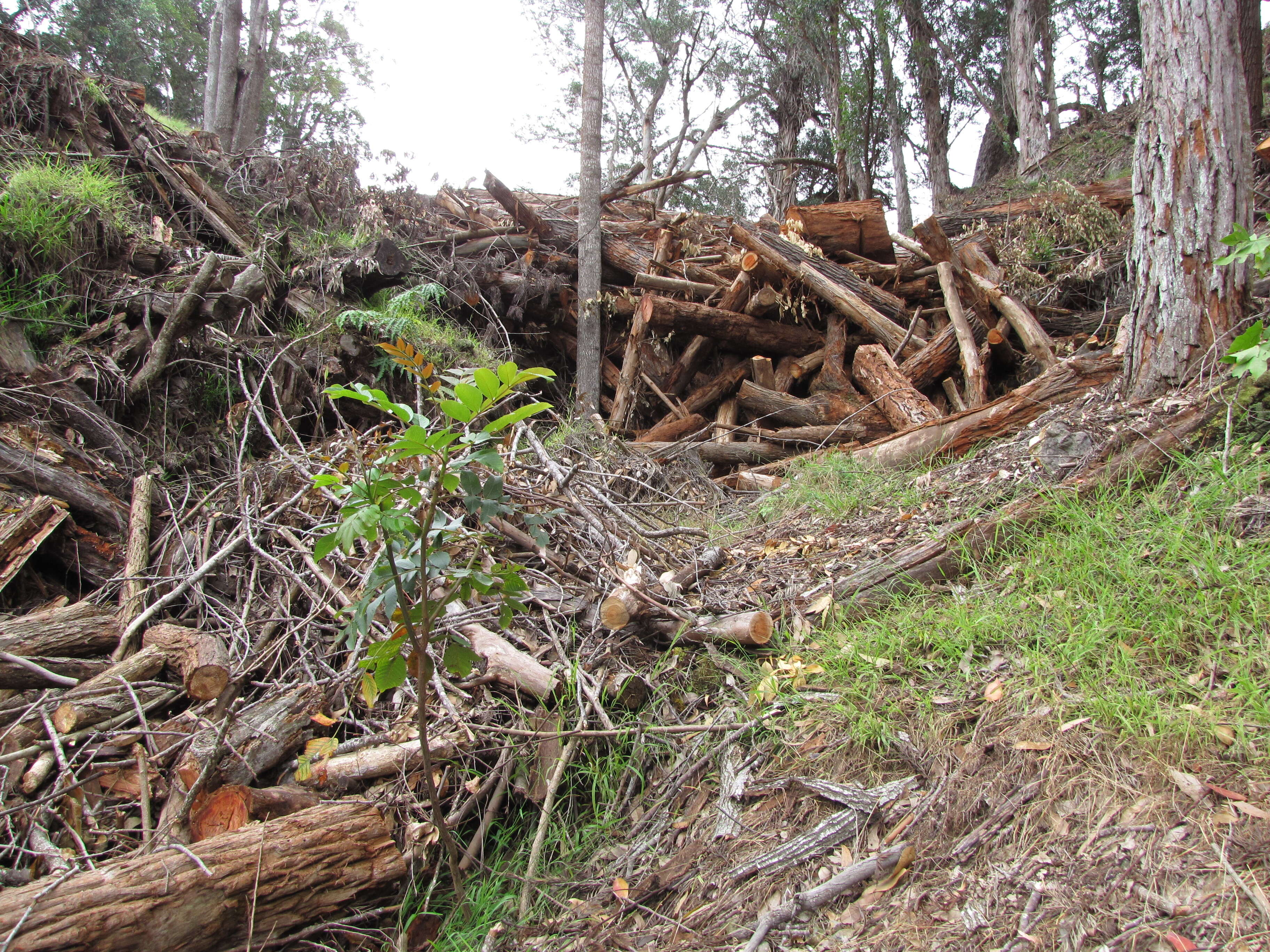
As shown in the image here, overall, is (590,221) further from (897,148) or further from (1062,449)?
(897,148)

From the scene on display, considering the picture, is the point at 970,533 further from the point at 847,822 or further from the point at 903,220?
the point at 903,220

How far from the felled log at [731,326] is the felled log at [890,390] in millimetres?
817

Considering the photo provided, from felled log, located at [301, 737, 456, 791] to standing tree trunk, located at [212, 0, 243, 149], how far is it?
38.2 ft

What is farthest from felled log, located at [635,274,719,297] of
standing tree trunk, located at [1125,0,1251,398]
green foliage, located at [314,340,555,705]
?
green foliage, located at [314,340,555,705]

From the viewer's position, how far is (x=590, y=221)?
7.74m

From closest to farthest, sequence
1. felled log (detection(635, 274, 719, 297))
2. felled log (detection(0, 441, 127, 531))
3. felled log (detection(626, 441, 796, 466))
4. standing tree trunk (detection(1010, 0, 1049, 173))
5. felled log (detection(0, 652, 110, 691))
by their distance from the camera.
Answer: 1. felled log (detection(0, 652, 110, 691))
2. felled log (detection(0, 441, 127, 531))
3. felled log (detection(626, 441, 796, 466))
4. felled log (detection(635, 274, 719, 297))
5. standing tree trunk (detection(1010, 0, 1049, 173))

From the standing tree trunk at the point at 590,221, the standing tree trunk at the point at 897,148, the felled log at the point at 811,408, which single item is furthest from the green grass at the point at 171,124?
the standing tree trunk at the point at 897,148

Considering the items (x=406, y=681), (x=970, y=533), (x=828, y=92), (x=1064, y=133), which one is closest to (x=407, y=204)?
(x=406, y=681)

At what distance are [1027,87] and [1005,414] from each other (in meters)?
12.3

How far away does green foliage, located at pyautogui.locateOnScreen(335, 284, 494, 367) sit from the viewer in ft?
17.4

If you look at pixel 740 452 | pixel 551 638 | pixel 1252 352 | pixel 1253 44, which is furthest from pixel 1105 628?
pixel 1253 44

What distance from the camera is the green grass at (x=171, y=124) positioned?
20.6 feet

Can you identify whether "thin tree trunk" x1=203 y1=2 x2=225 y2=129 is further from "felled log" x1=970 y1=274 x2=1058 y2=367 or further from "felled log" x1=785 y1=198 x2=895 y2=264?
"felled log" x1=970 y1=274 x2=1058 y2=367

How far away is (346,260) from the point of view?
5824mm
